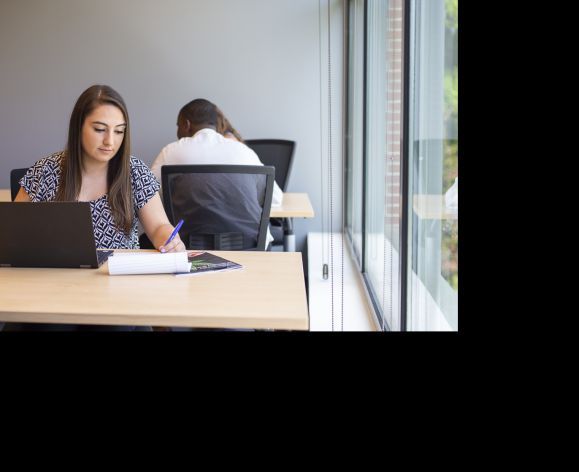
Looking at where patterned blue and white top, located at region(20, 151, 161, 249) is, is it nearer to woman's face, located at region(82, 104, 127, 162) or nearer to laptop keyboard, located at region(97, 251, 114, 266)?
woman's face, located at region(82, 104, 127, 162)

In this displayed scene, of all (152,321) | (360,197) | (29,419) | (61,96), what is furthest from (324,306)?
(29,419)

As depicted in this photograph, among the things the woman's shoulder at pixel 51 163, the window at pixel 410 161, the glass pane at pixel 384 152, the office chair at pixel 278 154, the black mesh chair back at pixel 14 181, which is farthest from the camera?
the office chair at pixel 278 154

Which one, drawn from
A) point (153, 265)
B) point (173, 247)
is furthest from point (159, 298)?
point (173, 247)

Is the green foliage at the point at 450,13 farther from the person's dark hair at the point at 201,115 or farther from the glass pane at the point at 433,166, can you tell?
the person's dark hair at the point at 201,115

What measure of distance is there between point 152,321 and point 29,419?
962 millimetres

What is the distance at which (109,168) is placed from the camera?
2.18 m

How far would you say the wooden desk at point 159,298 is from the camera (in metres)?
1.37

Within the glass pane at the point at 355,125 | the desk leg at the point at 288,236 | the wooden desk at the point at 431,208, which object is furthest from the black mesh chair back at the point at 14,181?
the glass pane at the point at 355,125

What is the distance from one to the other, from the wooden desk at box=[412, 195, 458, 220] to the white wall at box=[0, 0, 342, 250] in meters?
2.93

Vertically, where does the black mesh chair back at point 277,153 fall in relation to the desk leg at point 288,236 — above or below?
above

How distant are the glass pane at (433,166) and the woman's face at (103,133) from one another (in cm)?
91

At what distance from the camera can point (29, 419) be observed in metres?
0.41

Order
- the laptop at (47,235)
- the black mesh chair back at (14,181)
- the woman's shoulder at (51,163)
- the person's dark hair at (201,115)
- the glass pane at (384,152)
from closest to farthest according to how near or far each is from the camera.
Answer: the laptop at (47,235) < the woman's shoulder at (51,163) < the glass pane at (384,152) < the black mesh chair back at (14,181) < the person's dark hair at (201,115)

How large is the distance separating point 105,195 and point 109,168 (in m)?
0.09
